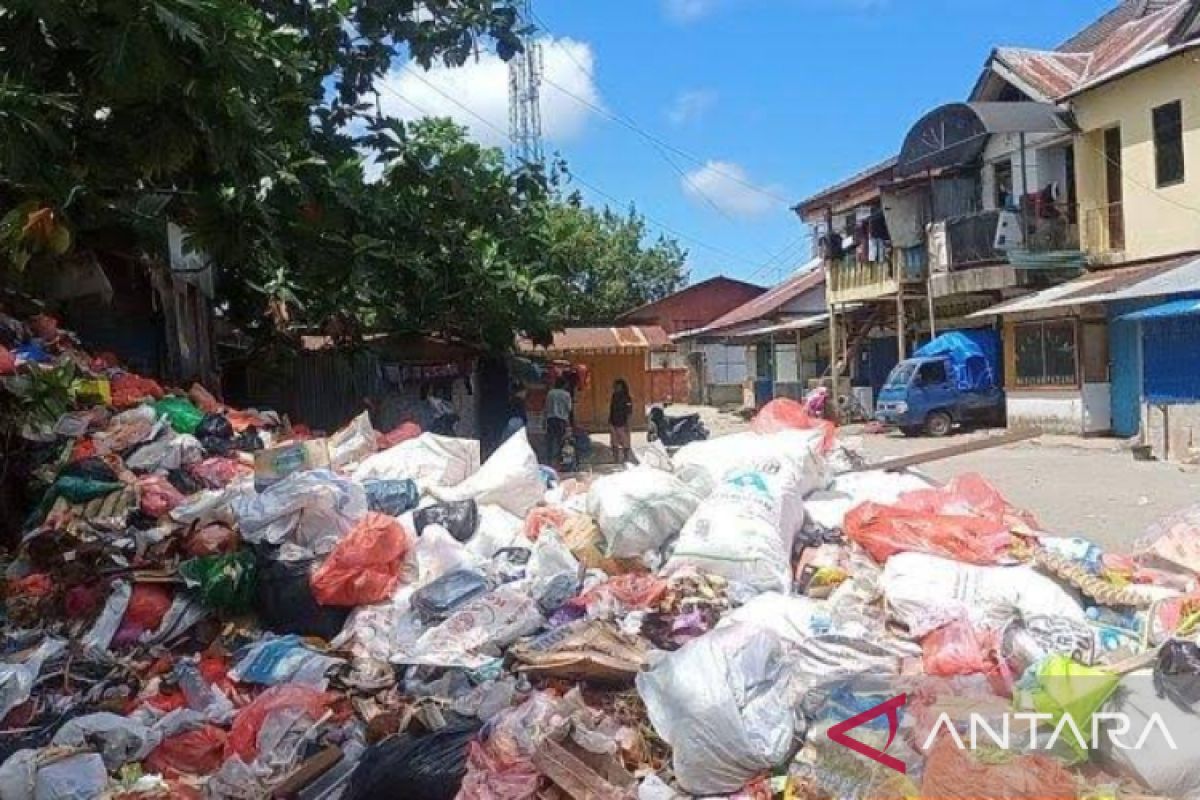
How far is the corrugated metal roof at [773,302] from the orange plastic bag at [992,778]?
2702cm

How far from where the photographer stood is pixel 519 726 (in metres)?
3.46

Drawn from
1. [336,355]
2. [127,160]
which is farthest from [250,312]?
[127,160]

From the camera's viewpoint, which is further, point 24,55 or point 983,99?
point 983,99

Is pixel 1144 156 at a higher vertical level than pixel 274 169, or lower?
higher

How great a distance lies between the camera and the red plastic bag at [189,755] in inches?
147

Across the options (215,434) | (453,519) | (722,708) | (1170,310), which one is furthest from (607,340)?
(722,708)

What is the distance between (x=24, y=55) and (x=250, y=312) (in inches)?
359

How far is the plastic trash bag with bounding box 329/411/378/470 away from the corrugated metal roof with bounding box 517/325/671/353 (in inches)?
559

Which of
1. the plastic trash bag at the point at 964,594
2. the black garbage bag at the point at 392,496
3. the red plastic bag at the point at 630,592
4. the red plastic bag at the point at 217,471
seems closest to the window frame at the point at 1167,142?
the plastic trash bag at the point at 964,594

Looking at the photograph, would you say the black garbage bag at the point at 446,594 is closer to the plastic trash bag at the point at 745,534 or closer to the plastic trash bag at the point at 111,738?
the plastic trash bag at the point at 745,534

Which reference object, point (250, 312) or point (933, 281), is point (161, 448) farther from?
point (933, 281)

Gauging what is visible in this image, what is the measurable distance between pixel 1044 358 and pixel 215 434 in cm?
1485

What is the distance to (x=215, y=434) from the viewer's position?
7520mm

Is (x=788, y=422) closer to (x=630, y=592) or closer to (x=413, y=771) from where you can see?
(x=630, y=592)
